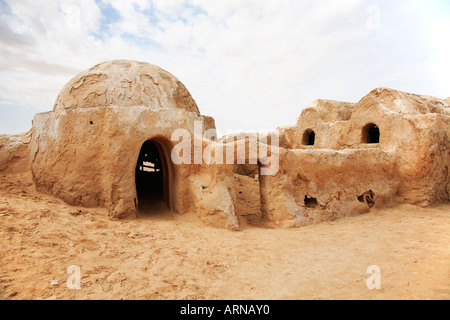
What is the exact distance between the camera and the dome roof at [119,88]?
633cm

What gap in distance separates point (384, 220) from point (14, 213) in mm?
6960

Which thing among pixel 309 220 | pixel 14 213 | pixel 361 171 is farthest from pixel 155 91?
pixel 361 171

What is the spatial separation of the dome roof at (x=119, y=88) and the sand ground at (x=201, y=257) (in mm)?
2194

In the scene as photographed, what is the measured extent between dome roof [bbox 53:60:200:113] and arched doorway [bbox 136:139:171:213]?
1.02 m

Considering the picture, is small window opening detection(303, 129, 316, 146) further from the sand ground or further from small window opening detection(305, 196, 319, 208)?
the sand ground

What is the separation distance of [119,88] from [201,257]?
4.15 meters

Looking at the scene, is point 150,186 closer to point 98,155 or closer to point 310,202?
point 98,155

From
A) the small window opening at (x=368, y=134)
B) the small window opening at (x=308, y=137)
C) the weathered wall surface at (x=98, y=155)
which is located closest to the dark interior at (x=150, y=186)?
the weathered wall surface at (x=98, y=155)

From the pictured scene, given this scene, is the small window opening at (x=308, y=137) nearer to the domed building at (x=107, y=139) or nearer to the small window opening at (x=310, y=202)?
the small window opening at (x=310, y=202)

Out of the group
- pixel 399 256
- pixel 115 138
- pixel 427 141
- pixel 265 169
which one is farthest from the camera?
pixel 427 141

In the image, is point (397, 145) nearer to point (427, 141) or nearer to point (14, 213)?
point (427, 141)
